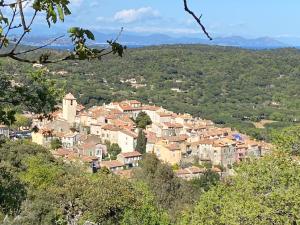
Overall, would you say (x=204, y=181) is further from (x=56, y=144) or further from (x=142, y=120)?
(x=142, y=120)

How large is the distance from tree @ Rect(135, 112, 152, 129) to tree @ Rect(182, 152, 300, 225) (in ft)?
132

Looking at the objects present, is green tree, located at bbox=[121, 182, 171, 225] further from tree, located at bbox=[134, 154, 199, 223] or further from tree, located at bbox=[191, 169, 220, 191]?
tree, located at bbox=[191, 169, 220, 191]

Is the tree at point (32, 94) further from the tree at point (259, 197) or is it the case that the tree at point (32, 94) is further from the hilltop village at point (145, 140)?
the hilltop village at point (145, 140)

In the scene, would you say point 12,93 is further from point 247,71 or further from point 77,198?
point 247,71

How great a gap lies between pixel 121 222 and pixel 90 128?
119 ft

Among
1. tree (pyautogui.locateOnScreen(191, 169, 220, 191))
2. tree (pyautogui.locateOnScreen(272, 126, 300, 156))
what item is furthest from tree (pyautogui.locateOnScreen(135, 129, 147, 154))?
tree (pyautogui.locateOnScreen(272, 126, 300, 156))

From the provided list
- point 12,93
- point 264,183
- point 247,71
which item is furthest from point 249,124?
point 12,93

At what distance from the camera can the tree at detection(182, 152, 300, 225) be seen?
7.69 meters

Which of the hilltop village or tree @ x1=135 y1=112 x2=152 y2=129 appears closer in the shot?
the hilltop village

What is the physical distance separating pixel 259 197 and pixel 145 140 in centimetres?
3617

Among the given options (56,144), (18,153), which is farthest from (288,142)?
(56,144)

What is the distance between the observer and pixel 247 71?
303 ft

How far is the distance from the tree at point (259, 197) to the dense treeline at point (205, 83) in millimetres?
44802

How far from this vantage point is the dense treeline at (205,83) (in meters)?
65.1
